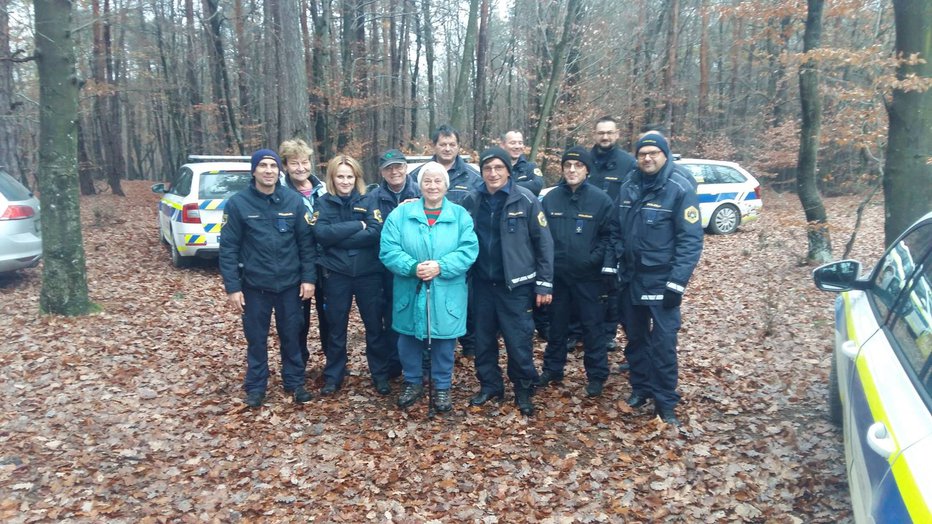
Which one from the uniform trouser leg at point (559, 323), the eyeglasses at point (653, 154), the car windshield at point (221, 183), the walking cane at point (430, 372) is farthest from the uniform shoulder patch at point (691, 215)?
the car windshield at point (221, 183)

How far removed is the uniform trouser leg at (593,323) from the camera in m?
4.95

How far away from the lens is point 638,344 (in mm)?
4719

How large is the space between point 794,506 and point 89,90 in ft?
76.0

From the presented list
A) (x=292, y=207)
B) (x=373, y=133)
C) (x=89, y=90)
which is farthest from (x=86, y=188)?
(x=292, y=207)

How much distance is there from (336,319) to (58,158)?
4094mm

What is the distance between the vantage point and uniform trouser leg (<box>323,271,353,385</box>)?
16.3 ft

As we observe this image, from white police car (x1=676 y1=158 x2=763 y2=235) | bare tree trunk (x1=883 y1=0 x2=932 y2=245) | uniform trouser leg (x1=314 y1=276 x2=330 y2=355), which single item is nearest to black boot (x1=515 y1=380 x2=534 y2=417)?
uniform trouser leg (x1=314 y1=276 x2=330 y2=355)

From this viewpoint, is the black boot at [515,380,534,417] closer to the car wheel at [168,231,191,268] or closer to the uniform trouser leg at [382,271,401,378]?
the uniform trouser leg at [382,271,401,378]

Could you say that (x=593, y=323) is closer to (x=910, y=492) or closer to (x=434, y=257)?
(x=434, y=257)

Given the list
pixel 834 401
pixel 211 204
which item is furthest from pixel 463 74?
pixel 834 401

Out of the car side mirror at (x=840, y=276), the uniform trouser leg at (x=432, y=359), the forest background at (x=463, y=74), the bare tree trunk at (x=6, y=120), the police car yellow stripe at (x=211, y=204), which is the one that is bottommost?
the uniform trouser leg at (x=432, y=359)

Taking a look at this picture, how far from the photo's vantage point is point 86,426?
468 centimetres

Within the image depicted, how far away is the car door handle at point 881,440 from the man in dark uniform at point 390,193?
3487 millimetres

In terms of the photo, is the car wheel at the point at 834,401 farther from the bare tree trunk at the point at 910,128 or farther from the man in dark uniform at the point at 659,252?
the bare tree trunk at the point at 910,128
